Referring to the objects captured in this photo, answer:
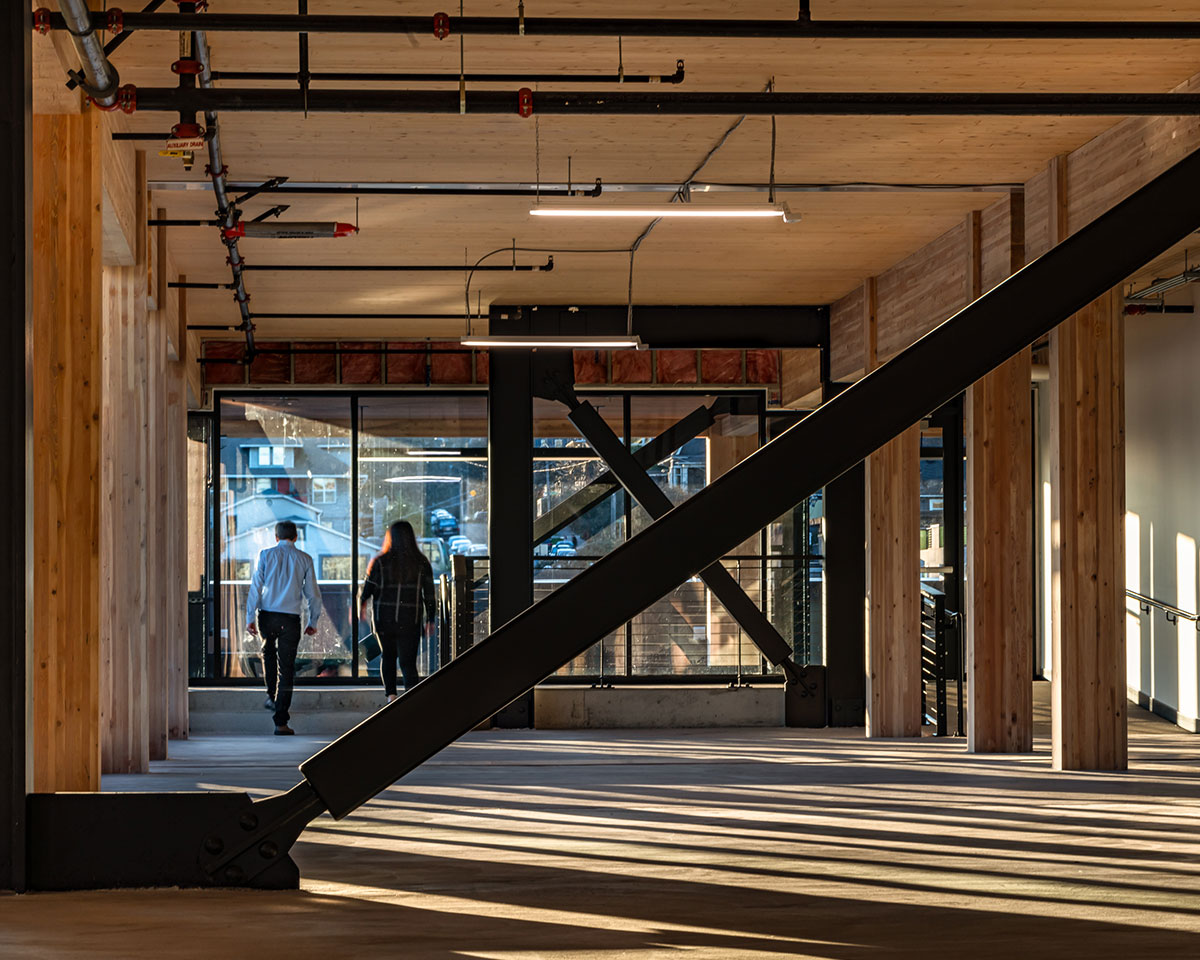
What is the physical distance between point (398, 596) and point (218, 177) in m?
6.31

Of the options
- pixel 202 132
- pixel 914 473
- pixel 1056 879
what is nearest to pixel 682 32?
pixel 202 132

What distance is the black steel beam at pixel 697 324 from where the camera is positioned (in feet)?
44.3

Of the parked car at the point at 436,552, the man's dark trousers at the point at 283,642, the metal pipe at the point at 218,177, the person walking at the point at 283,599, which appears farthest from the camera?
the parked car at the point at 436,552

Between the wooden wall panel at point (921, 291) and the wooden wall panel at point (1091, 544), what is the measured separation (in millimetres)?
1836

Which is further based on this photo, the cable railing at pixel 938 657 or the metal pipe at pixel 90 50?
the cable railing at pixel 938 657

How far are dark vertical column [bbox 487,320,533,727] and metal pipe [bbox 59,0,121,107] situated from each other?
755 centimetres

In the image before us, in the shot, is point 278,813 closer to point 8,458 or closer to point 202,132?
point 8,458

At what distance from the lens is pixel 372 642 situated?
15.6 meters

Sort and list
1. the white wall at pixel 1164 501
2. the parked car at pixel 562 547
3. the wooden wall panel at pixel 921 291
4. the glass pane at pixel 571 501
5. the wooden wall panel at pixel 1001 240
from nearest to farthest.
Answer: the wooden wall panel at pixel 1001 240 < the wooden wall panel at pixel 921 291 < the white wall at pixel 1164 501 < the glass pane at pixel 571 501 < the parked car at pixel 562 547

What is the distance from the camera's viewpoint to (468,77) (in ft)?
22.8

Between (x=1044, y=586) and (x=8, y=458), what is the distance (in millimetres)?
14171

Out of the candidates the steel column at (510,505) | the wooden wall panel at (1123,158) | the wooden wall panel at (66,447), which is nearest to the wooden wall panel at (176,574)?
the steel column at (510,505)

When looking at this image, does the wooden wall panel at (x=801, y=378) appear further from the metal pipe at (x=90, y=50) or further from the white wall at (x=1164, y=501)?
the metal pipe at (x=90, y=50)

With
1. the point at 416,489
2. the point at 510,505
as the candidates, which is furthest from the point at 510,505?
the point at 416,489
